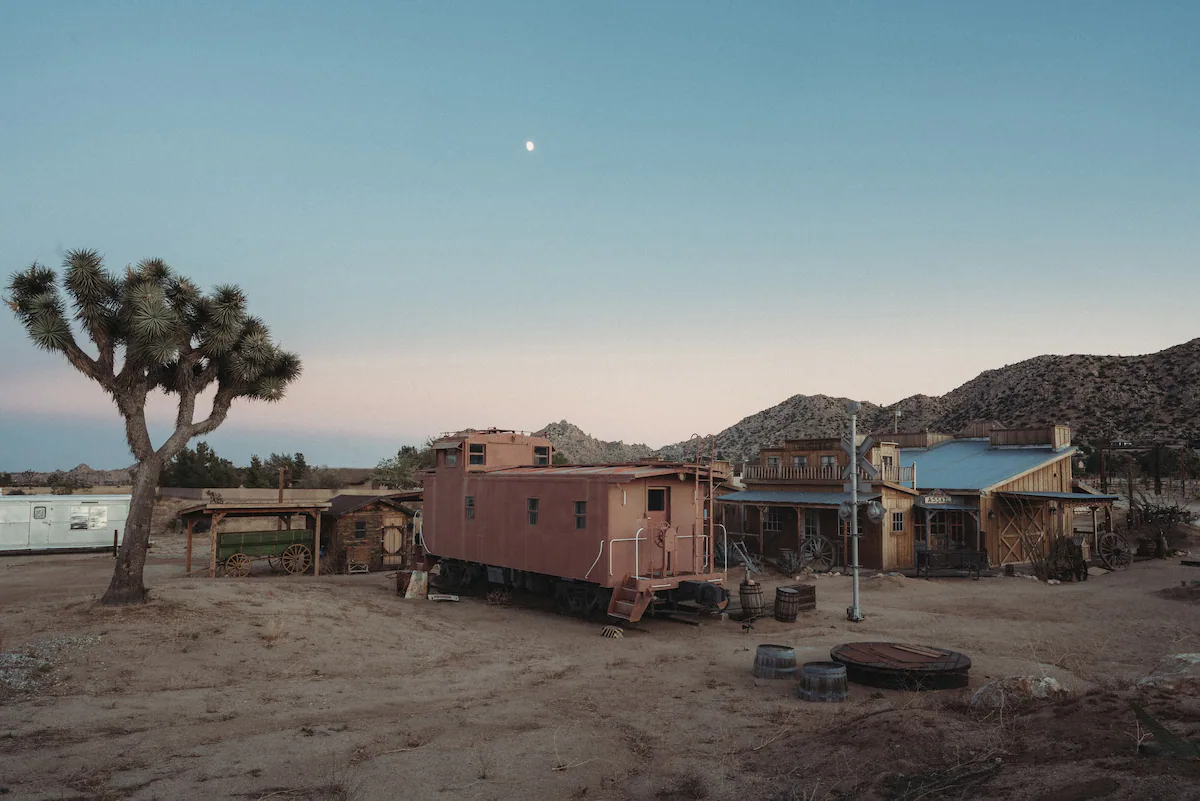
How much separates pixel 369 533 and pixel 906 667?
2323cm

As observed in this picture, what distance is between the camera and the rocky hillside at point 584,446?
315 ft

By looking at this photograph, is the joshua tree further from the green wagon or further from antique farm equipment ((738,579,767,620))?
antique farm equipment ((738,579,767,620))

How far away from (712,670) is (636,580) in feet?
13.0

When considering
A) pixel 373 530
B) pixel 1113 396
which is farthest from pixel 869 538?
pixel 1113 396

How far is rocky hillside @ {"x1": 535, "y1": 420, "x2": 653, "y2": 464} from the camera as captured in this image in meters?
96.1

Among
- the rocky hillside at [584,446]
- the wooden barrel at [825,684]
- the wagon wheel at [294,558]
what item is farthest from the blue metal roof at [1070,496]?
the rocky hillside at [584,446]

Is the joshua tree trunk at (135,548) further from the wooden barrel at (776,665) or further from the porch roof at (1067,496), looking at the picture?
the porch roof at (1067,496)

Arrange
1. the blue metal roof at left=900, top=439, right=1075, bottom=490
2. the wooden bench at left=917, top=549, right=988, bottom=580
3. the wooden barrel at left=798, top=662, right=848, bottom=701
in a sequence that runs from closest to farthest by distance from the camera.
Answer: the wooden barrel at left=798, top=662, right=848, bottom=701 → the wooden bench at left=917, top=549, right=988, bottom=580 → the blue metal roof at left=900, top=439, right=1075, bottom=490

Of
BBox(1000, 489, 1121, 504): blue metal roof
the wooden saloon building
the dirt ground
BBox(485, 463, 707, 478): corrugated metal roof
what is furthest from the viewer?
the wooden saloon building

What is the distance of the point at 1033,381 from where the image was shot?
7781cm

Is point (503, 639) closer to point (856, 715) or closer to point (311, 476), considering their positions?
point (856, 715)

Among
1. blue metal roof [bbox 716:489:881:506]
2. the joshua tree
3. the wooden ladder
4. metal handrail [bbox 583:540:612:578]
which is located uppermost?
the joshua tree

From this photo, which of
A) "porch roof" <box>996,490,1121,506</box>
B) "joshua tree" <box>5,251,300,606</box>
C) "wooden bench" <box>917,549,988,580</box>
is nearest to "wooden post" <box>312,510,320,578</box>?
"joshua tree" <box>5,251,300,606</box>

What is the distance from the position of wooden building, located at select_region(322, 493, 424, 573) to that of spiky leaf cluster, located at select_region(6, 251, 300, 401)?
12.2m
